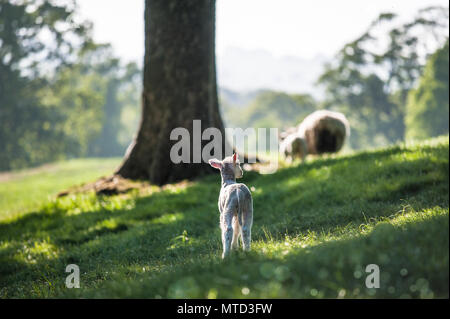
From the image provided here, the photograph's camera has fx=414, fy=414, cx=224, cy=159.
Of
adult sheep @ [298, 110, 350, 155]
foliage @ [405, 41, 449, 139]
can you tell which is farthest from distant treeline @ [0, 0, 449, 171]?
adult sheep @ [298, 110, 350, 155]

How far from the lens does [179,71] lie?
1131cm

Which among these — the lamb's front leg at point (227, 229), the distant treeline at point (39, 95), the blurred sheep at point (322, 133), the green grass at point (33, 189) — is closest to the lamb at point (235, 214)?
the lamb's front leg at point (227, 229)

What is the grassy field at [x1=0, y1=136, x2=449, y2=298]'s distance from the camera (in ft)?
10.1

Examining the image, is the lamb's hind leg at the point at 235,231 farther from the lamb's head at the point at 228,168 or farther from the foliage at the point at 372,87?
the foliage at the point at 372,87

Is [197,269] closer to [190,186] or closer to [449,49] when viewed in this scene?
[190,186]

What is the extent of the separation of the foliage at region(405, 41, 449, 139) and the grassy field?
17.0 m

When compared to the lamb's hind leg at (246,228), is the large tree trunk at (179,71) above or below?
above

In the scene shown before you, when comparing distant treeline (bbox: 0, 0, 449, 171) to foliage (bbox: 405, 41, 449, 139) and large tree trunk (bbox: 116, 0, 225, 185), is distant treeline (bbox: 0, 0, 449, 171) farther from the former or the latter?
large tree trunk (bbox: 116, 0, 225, 185)

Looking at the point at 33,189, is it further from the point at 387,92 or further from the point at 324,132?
the point at 387,92

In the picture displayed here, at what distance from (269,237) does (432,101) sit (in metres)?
29.4

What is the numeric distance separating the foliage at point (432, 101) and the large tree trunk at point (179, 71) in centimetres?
1590

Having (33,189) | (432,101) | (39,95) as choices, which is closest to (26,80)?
(39,95)

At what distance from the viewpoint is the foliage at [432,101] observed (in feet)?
83.6
